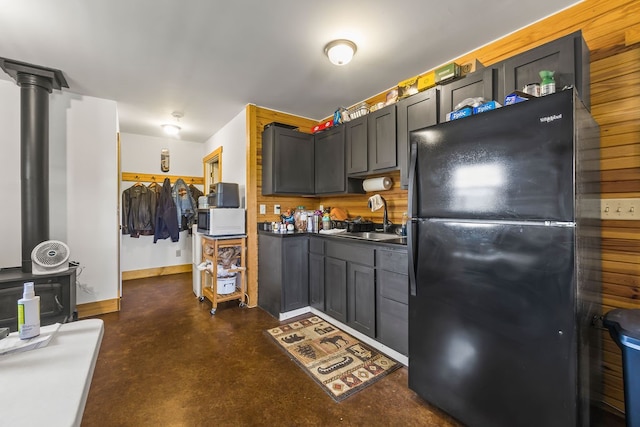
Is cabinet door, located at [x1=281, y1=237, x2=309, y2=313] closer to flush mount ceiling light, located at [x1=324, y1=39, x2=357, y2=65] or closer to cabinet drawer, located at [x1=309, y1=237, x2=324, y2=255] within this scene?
cabinet drawer, located at [x1=309, y1=237, x2=324, y2=255]

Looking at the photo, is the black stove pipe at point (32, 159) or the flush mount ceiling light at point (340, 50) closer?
the flush mount ceiling light at point (340, 50)

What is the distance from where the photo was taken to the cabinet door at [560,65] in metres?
1.58

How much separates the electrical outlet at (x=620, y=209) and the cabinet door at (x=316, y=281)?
221 centimetres

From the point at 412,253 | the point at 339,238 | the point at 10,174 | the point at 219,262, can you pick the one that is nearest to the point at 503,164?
the point at 412,253

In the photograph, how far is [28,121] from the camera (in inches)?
103

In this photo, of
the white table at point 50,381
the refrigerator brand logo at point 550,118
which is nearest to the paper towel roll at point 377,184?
the refrigerator brand logo at point 550,118

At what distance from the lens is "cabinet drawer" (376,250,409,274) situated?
2.12m

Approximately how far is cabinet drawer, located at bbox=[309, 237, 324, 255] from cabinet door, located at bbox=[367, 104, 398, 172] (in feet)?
3.08

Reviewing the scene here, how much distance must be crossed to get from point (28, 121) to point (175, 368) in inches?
105

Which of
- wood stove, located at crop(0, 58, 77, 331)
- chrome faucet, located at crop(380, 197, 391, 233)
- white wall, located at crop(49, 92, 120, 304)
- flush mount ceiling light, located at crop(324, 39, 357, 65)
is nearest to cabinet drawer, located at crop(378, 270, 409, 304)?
chrome faucet, located at crop(380, 197, 391, 233)

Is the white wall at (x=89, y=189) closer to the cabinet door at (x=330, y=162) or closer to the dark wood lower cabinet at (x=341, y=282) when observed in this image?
the dark wood lower cabinet at (x=341, y=282)

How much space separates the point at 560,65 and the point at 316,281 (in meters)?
2.63

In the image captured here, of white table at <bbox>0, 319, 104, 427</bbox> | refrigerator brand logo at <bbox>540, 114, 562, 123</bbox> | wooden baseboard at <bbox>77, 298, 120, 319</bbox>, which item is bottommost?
wooden baseboard at <bbox>77, 298, 120, 319</bbox>

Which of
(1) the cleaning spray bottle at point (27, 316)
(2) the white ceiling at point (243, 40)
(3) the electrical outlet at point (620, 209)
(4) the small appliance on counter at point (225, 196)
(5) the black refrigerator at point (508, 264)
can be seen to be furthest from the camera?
(4) the small appliance on counter at point (225, 196)
